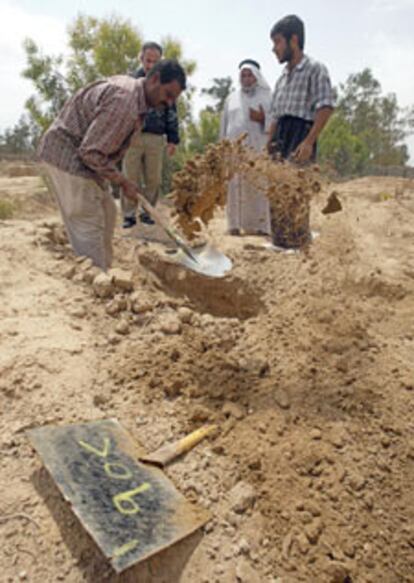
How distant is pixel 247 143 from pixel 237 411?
3.50 m

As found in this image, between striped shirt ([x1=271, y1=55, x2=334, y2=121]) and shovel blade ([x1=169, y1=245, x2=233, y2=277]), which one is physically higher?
striped shirt ([x1=271, y1=55, x2=334, y2=121])

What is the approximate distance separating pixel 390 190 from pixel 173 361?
6943 mm

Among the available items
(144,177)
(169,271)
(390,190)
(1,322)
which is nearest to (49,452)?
(1,322)

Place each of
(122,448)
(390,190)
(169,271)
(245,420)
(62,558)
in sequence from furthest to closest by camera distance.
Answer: (390,190), (169,271), (245,420), (122,448), (62,558)

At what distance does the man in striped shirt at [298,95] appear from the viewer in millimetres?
3463

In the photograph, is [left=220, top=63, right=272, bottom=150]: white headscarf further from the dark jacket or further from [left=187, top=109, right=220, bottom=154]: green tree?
[left=187, top=109, right=220, bottom=154]: green tree

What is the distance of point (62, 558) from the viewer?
131 cm

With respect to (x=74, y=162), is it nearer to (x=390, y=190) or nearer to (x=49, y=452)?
(x=49, y=452)

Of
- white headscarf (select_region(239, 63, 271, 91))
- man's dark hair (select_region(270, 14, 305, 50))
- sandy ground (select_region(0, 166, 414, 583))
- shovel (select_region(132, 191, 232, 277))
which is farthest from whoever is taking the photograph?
white headscarf (select_region(239, 63, 271, 91))

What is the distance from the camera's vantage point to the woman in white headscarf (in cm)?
467

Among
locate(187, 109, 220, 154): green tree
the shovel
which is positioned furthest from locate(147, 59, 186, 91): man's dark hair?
locate(187, 109, 220, 154): green tree

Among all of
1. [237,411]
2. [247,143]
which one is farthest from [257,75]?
[237,411]

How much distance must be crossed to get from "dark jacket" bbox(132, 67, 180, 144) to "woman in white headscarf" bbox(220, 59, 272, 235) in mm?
715

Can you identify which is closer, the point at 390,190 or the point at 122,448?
the point at 122,448
